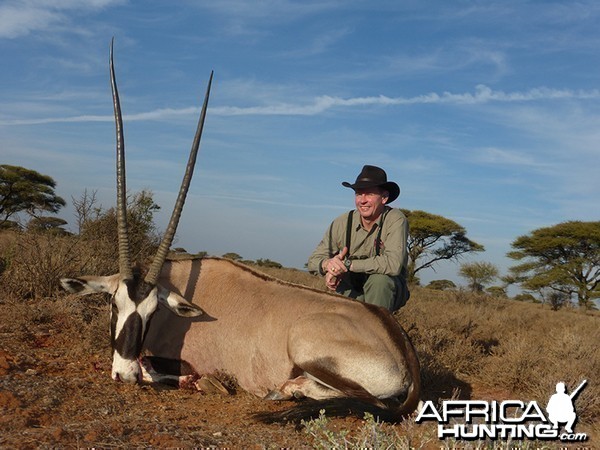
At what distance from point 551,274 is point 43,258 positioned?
25246 mm

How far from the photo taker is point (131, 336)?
4.60m

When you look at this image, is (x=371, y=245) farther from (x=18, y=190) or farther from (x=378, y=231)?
(x=18, y=190)

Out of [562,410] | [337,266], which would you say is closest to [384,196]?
[337,266]

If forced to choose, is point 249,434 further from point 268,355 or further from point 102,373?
point 102,373

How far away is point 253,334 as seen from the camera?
4859 millimetres

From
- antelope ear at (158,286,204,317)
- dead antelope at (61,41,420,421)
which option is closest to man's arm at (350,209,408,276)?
dead antelope at (61,41,420,421)

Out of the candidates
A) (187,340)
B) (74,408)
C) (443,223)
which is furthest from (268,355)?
(443,223)

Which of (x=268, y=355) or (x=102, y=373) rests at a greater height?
(x=268, y=355)

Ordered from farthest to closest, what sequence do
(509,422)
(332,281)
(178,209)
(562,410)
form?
(332,281) < (178,209) < (562,410) < (509,422)

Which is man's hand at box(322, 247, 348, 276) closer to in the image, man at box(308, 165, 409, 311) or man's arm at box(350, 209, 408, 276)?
man at box(308, 165, 409, 311)

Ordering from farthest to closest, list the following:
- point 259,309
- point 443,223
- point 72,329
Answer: point 443,223 → point 72,329 → point 259,309

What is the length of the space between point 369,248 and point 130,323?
8.41ft

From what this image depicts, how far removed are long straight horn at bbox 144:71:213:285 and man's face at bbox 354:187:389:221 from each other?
69.5 inches

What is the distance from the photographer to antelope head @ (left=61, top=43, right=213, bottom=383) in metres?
4.59
